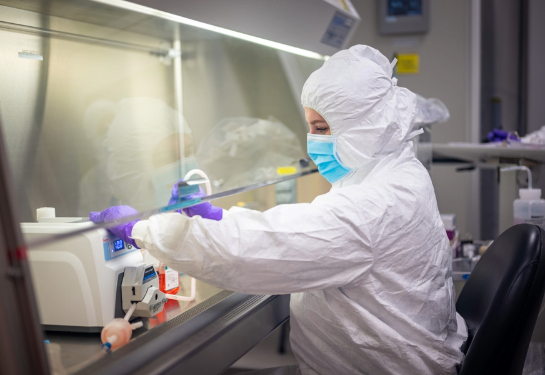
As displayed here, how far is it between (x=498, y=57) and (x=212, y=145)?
250cm

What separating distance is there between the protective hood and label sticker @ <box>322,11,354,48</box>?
2.34 ft

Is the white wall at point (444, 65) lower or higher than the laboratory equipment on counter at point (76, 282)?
higher

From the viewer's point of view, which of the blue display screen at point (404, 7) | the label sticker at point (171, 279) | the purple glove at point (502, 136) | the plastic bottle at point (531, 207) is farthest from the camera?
the blue display screen at point (404, 7)

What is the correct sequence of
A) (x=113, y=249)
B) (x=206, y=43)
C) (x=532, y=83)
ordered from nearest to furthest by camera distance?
(x=113, y=249), (x=206, y=43), (x=532, y=83)

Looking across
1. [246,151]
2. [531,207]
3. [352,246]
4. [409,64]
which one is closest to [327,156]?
[352,246]

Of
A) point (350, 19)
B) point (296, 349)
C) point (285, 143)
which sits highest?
point (350, 19)

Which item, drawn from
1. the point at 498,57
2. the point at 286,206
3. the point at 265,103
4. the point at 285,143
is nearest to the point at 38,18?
the point at 286,206

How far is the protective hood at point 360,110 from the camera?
3.83 ft

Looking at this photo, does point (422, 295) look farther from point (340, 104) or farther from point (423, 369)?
point (340, 104)

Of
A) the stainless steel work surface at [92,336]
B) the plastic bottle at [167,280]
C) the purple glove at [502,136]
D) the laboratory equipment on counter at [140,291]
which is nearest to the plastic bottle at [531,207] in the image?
the purple glove at [502,136]

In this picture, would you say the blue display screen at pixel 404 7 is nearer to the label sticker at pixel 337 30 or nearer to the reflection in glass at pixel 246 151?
the label sticker at pixel 337 30

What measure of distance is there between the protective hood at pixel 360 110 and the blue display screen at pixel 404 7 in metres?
2.07

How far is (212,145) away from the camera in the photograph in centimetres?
163

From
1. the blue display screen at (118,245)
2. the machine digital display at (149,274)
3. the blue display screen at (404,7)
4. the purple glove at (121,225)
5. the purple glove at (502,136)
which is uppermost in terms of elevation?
the blue display screen at (404,7)
